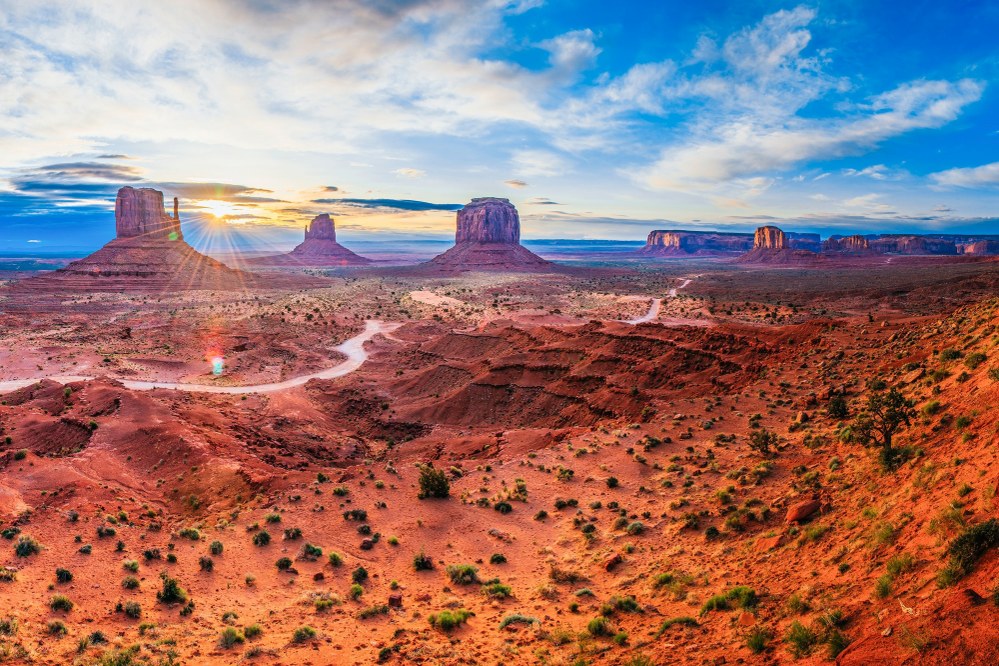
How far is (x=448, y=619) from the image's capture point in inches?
503

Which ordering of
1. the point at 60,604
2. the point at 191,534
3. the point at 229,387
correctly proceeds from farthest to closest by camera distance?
1. the point at 229,387
2. the point at 191,534
3. the point at 60,604

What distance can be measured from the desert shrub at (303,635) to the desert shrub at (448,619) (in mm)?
2761

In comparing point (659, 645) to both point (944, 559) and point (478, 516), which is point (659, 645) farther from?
point (478, 516)

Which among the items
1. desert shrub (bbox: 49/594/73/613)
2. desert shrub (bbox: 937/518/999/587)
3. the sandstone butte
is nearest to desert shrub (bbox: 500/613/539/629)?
desert shrub (bbox: 937/518/999/587)

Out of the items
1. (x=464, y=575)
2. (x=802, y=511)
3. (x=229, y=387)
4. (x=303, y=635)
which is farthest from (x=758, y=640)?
(x=229, y=387)

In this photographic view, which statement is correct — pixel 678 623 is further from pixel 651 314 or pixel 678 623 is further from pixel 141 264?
pixel 141 264

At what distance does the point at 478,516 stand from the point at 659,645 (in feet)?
35.3

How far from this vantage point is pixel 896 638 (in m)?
7.34

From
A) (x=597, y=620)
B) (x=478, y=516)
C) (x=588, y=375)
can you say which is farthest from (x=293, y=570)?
(x=588, y=375)

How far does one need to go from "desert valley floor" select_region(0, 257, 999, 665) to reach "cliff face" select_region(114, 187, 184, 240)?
11318 cm

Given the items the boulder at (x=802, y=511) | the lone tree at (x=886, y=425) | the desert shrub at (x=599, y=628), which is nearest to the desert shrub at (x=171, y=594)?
the desert shrub at (x=599, y=628)

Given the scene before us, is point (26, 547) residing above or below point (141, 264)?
below

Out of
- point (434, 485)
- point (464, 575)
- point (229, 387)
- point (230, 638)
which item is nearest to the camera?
point (230, 638)

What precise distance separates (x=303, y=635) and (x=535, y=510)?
33.6ft
